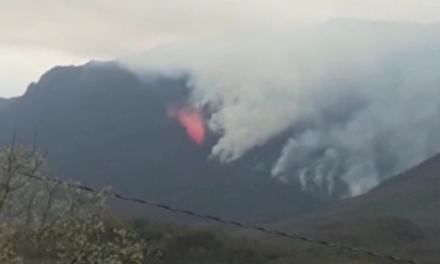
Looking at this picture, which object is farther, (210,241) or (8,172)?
(210,241)

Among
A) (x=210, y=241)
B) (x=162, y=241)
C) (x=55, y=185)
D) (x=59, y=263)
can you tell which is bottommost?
(x=59, y=263)

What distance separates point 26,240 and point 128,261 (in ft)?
9.53

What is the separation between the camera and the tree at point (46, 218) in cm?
2259

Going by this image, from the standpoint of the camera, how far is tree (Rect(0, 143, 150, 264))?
2259cm

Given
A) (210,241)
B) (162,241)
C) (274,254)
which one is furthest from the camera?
(274,254)

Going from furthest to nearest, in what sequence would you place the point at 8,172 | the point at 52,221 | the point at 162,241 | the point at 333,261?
1. the point at 333,261
2. the point at 162,241
3. the point at 52,221
4. the point at 8,172

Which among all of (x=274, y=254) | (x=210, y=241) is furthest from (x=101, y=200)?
(x=274, y=254)

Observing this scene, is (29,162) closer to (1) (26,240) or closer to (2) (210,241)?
(1) (26,240)

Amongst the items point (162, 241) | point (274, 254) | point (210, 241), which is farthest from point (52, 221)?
point (274, 254)

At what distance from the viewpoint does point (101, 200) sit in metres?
25.4

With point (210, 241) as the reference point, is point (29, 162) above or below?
below

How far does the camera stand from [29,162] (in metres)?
22.7

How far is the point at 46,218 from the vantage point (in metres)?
24.8

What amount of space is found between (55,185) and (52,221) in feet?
3.11
